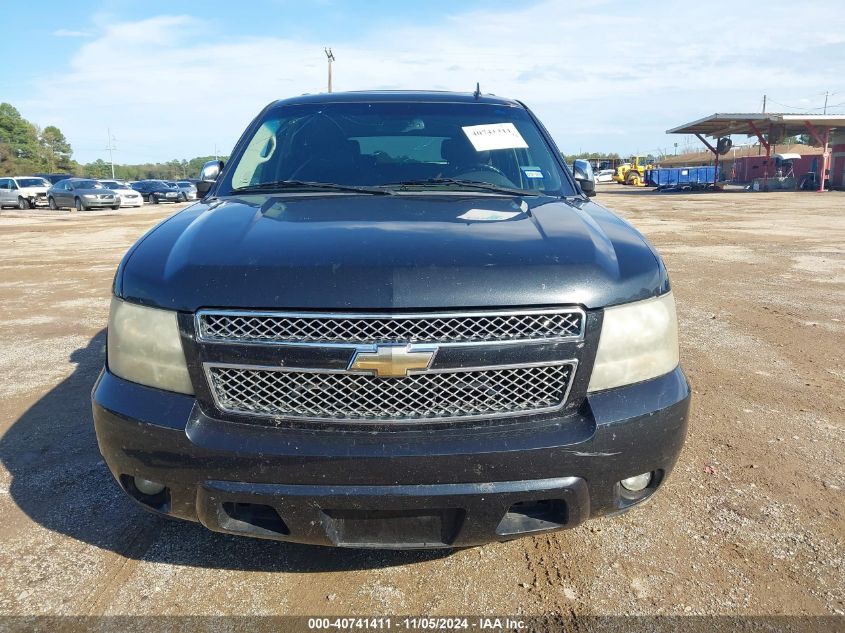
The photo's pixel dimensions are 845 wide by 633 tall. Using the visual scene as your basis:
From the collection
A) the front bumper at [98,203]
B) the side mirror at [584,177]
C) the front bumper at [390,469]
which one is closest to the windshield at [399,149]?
the side mirror at [584,177]

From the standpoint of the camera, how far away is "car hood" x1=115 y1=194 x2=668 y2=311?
1927mm

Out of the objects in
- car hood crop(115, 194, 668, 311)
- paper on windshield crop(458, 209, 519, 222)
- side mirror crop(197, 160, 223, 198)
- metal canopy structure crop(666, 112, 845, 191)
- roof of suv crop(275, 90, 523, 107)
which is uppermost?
metal canopy structure crop(666, 112, 845, 191)

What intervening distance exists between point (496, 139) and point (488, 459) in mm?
2031

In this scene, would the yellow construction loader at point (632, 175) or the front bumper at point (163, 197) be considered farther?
the yellow construction loader at point (632, 175)

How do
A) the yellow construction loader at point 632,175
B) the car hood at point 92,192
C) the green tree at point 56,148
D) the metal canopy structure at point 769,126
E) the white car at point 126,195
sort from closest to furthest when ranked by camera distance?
the car hood at point 92,192 < the white car at point 126,195 < the metal canopy structure at point 769,126 < the yellow construction loader at point 632,175 < the green tree at point 56,148

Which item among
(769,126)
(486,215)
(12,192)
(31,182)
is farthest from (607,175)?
(486,215)

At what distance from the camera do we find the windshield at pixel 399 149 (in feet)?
10.4

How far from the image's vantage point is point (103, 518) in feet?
9.12

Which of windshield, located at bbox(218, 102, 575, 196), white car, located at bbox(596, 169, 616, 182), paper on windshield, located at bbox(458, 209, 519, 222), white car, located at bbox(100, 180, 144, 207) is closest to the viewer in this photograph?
paper on windshield, located at bbox(458, 209, 519, 222)

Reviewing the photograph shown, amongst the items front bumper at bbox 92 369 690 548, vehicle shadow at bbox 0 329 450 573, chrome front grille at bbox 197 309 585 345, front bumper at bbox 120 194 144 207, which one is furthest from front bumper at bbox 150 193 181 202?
chrome front grille at bbox 197 309 585 345

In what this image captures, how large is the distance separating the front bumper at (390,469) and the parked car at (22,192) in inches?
1402

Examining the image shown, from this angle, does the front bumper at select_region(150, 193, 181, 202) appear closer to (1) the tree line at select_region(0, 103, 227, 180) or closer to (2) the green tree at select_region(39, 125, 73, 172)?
(1) the tree line at select_region(0, 103, 227, 180)

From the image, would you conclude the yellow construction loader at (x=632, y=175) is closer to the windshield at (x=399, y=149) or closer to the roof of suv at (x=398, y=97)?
the roof of suv at (x=398, y=97)

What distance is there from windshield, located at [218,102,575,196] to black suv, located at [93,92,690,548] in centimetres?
99
